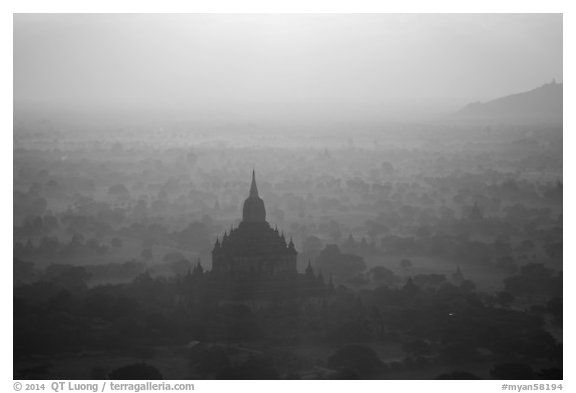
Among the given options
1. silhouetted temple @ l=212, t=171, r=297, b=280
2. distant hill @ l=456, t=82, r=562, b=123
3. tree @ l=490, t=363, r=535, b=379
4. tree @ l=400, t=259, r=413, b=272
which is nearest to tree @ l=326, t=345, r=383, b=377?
tree @ l=490, t=363, r=535, b=379

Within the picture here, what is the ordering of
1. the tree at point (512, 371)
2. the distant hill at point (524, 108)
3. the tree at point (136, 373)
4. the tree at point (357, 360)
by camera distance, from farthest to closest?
the distant hill at point (524, 108)
the tree at point (357, 360)
the tree at point (512, 371)
the tree at point (136, 373)

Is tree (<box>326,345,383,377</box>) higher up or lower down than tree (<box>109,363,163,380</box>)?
higher up

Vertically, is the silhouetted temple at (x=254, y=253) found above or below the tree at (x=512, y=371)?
above

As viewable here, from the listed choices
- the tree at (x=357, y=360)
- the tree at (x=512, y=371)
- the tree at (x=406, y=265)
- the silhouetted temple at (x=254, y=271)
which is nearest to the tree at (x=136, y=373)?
the tree at (x=357, y=360)

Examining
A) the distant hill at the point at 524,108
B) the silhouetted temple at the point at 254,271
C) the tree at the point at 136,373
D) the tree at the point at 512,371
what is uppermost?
the distant hill at the point at 524,108

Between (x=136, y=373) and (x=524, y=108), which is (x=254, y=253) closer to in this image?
(x=136, y=373)

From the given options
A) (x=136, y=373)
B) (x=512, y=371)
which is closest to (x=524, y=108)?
(x=512, y=371)

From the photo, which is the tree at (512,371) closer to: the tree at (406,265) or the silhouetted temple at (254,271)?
the silhouetted temple at (254,271)

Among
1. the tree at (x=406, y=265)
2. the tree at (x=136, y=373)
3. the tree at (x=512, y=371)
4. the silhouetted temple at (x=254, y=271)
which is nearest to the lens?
the tree at (x=136, y=373)

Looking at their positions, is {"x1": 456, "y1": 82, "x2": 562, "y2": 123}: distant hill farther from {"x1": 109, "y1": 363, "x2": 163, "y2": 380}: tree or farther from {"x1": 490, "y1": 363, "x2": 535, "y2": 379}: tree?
{"x1": 109, "y1": 363, "x2": 163, "y2": 380}: tree

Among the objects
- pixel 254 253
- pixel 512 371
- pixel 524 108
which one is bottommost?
pixel 512 371
